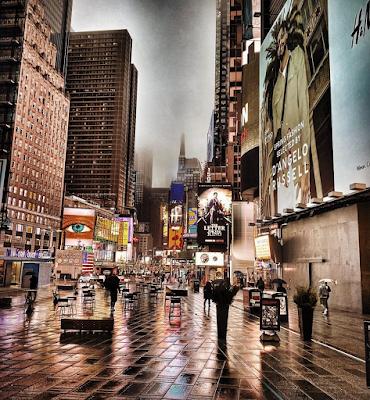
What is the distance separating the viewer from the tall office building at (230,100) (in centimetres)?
7106

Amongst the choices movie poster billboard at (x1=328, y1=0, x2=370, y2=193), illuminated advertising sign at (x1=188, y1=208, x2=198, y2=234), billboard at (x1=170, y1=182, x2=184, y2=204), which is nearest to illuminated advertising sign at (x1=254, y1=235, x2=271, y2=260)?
movie poster billboard at (x1=328, y1=0, x2=370, y2=193)

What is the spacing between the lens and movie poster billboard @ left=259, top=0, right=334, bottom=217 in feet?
69.2

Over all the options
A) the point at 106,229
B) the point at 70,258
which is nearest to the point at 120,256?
the point at 106,229

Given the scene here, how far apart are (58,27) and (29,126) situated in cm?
6751

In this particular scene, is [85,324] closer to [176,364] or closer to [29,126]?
[176,364]

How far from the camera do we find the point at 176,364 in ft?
26.7

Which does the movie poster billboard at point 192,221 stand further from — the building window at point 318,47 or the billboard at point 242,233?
the building window at point 318,47

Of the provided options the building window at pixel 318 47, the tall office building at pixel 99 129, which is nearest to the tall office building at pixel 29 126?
the tall office building at pixel 99 129

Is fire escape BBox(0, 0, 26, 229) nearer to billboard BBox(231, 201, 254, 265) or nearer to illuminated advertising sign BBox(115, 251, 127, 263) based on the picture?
illuminated advertising sign BBox(115, 251, 127, 263)

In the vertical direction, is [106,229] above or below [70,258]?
above

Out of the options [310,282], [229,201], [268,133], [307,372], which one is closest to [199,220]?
[229,201]

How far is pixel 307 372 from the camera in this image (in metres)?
7.70

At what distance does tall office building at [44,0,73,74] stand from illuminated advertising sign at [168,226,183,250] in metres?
73.3

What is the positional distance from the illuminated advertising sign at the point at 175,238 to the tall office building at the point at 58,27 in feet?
241
